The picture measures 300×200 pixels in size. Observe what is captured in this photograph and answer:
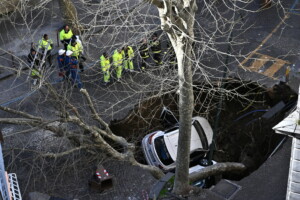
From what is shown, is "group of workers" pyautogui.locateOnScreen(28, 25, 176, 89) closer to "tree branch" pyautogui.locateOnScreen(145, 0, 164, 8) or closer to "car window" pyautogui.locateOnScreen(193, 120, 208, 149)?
"car window" pyautogui.locateOnScreen(193, 120, 208, 149)

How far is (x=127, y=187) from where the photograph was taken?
15070 mm

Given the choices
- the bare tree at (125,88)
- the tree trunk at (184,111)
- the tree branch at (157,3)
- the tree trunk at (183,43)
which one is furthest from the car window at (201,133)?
the tree branch at (157,3)

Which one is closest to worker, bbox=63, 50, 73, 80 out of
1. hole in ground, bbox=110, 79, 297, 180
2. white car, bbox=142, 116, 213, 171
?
hole in ground, bbox=110, 79, 297, 180

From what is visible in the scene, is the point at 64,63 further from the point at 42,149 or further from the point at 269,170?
the point at 269,170

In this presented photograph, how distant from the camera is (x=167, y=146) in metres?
16.4

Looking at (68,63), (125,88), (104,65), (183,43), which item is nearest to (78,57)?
(68,63)

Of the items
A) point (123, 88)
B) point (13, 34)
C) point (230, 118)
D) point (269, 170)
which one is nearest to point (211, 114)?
point (230, 118)

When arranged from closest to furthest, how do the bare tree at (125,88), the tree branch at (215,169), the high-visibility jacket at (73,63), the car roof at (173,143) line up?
the bare tree at (125,88), the tree branch at (215,169), the car roof at (173,143), the high-visibility jacket at (73,63)

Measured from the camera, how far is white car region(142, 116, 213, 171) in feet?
53.5

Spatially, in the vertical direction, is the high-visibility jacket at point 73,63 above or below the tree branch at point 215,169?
above

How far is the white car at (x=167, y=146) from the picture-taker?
16297mm

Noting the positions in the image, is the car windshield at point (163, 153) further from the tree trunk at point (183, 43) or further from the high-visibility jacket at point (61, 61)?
the high-visibility jacket at point (61, 61)

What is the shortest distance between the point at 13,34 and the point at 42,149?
8084 mm

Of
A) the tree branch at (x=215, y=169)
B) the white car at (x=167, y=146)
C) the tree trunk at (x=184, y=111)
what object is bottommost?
the tree branch at (x=215, y=169)
